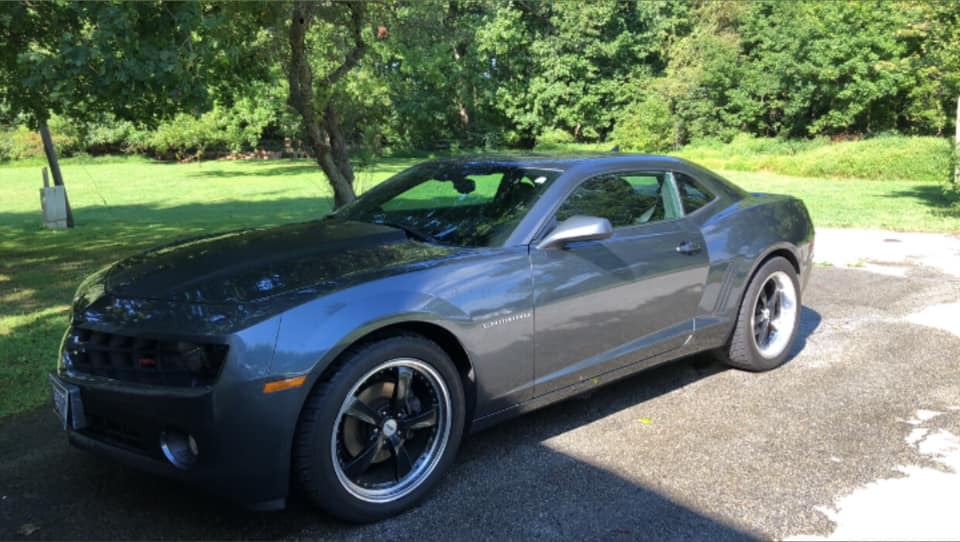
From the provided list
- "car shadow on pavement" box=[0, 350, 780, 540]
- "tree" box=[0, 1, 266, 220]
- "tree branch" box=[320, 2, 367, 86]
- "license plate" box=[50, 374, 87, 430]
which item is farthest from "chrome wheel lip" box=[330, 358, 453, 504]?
"tree branch" box=[320, 2, 367, 86]

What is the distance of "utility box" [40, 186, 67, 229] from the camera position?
48.0 feet

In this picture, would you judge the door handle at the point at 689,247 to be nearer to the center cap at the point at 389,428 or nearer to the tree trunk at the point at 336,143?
the center cap at the point at 389,428

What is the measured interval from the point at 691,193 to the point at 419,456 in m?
2.55

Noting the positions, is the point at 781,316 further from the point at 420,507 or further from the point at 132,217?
the point at 132,217

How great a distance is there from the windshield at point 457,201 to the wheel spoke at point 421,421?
2.95 feet

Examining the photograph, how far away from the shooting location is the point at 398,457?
10.6 ft

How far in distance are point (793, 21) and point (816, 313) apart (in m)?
39.0

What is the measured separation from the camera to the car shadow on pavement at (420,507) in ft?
10.00

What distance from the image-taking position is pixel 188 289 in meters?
3.17

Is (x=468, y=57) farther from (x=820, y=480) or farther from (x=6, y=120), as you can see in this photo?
(x=820, y=480)

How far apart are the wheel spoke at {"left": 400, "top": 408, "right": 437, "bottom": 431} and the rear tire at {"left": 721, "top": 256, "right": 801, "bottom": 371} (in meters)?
2.43

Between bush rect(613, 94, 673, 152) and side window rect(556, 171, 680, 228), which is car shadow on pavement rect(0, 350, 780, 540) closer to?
side window rect(556, 171, 680, 228)

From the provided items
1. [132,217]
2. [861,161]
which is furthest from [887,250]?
[861,161]

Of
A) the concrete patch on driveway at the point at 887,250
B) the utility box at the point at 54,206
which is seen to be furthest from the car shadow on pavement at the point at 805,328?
the utility box at the point at 54,206
